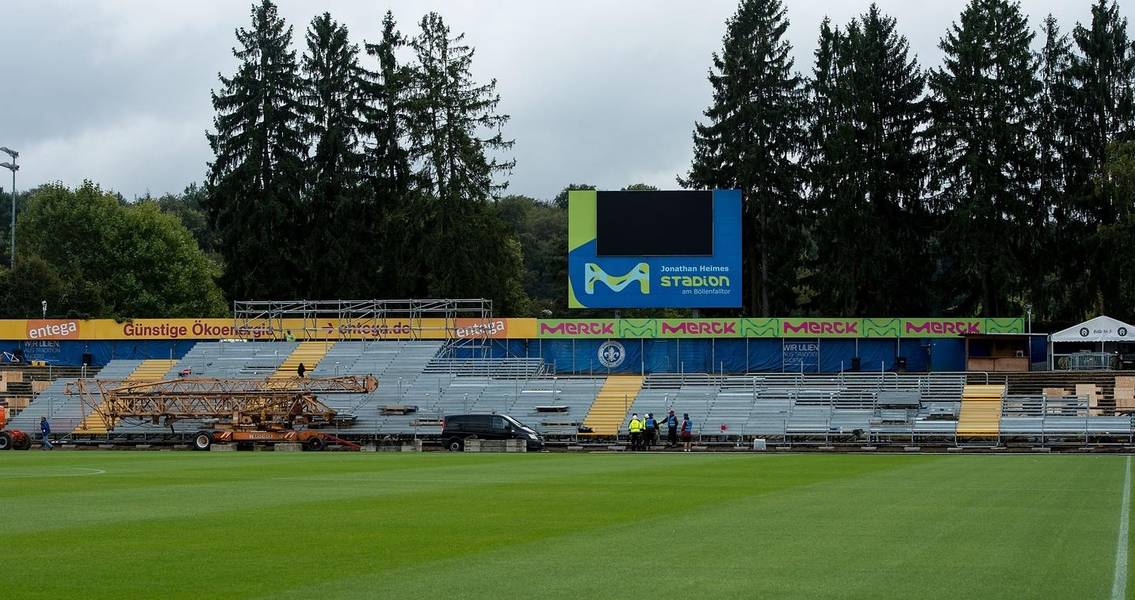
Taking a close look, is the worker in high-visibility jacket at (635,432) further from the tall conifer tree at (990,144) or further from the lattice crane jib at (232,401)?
the tall conifer tree at (990,144)

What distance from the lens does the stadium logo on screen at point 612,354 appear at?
7569 cm

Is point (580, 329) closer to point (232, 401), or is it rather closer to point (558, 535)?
point (232, 401)

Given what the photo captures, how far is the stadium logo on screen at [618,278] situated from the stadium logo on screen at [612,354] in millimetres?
7189

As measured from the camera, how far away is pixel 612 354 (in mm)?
75875

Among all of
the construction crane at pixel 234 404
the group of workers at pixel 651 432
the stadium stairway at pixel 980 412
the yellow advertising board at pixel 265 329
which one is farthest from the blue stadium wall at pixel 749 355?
the group of workers at pixel 651 432

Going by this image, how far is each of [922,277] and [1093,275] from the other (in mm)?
9351

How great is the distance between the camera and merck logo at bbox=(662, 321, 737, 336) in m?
74.8

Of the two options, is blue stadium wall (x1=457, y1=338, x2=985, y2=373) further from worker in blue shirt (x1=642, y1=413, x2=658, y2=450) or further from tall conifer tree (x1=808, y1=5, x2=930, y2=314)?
worker in blue shirt (x1=642, y1=413, x2=658, y2=450)

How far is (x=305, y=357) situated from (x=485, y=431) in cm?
2095

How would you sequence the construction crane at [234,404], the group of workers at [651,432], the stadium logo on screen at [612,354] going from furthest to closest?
the stadium logo on screen at [612,354]
the construction crane at [234,404]
the group of workers at [651,432]

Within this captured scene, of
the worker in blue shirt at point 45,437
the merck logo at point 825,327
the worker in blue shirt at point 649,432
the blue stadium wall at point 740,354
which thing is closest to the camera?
the worker in blue shirt at point 649,432

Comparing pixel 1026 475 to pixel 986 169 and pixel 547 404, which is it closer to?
pixel 547 404

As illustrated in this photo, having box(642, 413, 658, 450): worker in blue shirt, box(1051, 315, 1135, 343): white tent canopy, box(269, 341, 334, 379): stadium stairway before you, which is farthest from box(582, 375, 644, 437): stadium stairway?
box(1051, 315, 1135, 343): white tent canopy

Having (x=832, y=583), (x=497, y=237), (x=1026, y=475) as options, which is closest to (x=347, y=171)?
(x=497, y=237)
